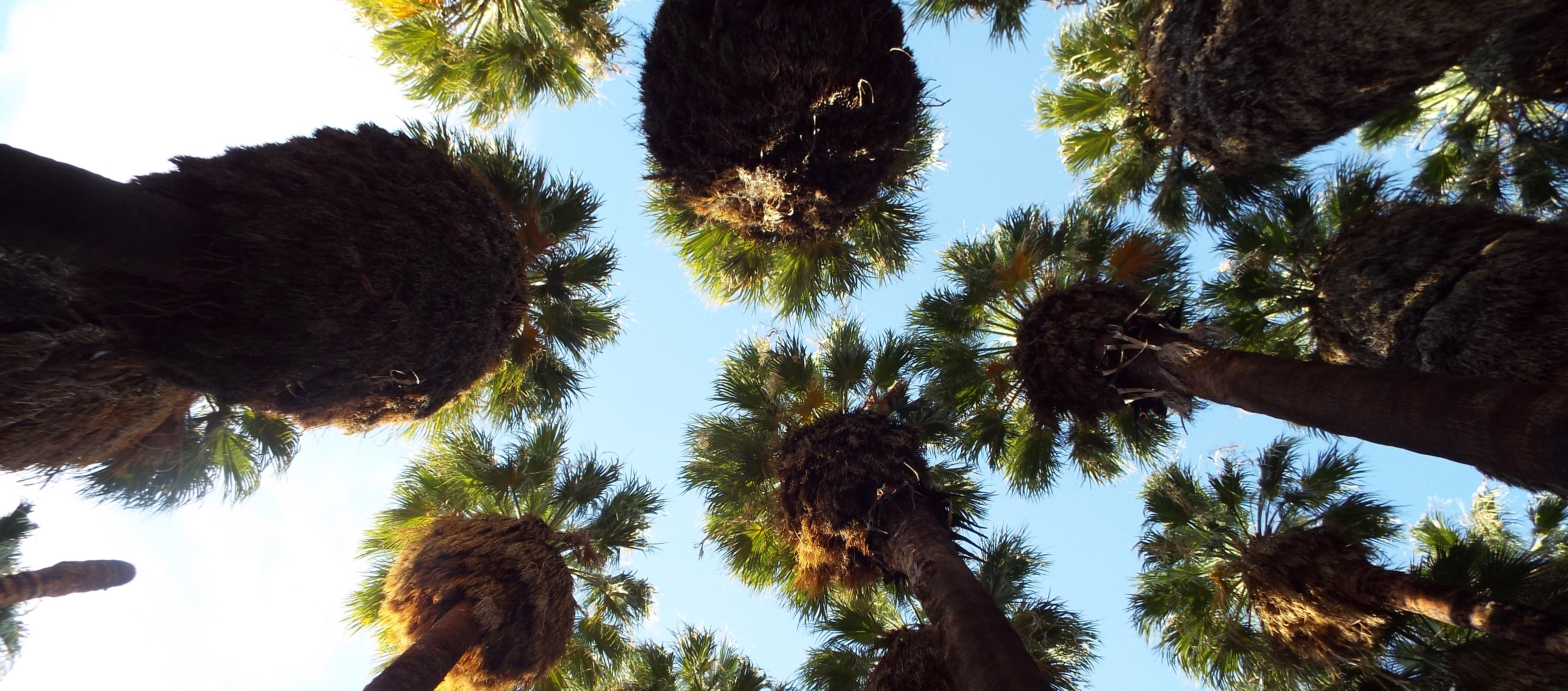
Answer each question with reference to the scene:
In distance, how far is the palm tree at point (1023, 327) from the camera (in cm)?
691

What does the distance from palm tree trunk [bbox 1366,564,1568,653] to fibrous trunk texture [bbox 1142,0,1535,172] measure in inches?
139

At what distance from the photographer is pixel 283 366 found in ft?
13.1

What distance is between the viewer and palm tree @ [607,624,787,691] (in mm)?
6879

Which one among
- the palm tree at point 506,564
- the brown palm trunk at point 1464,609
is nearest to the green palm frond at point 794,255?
the palm tree at point 506,564

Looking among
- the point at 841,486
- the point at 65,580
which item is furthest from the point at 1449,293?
the point at 65,580

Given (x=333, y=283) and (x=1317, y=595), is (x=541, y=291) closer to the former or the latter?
(x=333, y=283)

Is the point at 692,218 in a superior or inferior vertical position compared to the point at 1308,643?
superior

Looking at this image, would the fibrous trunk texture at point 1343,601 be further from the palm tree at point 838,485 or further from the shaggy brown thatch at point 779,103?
the shaggy brown thatch at point 779,103

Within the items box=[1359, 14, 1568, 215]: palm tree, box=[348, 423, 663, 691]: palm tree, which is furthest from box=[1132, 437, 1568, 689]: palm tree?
box=[348, 423, 663, 691]: palm tree

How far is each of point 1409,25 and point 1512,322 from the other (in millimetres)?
2282

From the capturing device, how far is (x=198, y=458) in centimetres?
584

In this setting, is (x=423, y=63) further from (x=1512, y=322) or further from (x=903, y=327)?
(x=1512, y=322)

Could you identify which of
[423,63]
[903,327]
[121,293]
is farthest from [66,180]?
[903,327]

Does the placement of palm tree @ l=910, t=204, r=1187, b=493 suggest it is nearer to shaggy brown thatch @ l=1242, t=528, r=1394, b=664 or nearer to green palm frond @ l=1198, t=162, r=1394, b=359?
green palm frond @ l=1198, t=162, r=1394, b=359
